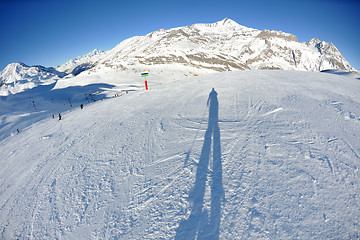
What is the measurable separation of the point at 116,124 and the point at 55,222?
15.4ft

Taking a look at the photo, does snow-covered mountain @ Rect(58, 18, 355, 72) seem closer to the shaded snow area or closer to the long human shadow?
the shaded snow area

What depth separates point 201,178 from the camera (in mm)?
3650

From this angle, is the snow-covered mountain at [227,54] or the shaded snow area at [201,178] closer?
the shaded snow area at [201,178]

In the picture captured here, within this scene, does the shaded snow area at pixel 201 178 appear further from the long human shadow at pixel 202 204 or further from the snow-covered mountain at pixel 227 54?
the snow-covered mountain at pixel 227 54

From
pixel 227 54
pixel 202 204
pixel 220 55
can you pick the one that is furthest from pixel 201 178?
pixel 227 54

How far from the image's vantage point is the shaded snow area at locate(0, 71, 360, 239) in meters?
2.78

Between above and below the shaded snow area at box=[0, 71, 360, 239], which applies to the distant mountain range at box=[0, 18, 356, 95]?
above

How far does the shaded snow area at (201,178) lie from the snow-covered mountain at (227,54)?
4888 cm

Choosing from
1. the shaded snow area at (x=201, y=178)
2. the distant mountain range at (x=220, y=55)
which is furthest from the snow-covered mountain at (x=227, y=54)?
the shaded snow area at (x=201, y=178)

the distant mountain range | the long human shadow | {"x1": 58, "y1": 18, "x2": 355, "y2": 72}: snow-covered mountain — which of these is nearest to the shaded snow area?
the long human shadow

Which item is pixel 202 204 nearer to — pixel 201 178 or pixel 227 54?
pixel 201 178

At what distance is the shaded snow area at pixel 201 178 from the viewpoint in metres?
2.78

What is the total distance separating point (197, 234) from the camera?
266cm

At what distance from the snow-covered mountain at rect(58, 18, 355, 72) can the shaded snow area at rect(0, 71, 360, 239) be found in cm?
4888
